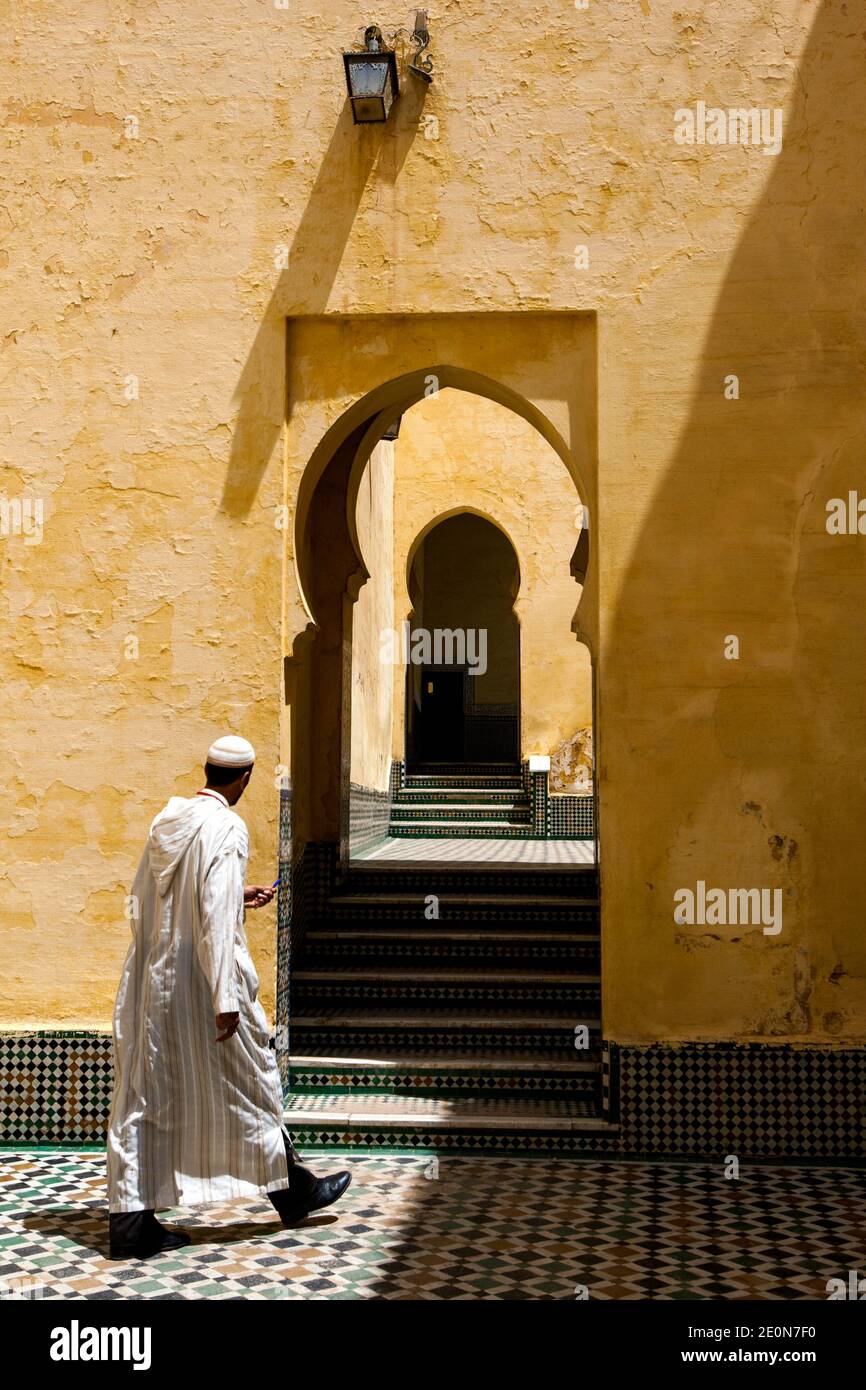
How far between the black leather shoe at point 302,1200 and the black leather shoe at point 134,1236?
375 millimetres

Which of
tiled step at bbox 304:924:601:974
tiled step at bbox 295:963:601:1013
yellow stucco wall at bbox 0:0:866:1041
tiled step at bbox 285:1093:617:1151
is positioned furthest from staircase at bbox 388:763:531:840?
yellow stucco wall at bbox 0:0:866:1041

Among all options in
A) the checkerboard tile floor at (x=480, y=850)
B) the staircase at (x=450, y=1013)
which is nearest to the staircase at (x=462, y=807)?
the checkerboard tile floor at (x=480, y=850)

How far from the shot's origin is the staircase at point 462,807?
1312 cm

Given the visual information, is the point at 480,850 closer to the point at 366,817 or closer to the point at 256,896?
the point at 366,817

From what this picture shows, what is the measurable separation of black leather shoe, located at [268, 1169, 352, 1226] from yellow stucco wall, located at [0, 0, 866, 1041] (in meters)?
1.25

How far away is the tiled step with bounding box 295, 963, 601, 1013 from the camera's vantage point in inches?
266

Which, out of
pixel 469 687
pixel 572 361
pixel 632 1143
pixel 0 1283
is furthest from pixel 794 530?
pixel 469 687

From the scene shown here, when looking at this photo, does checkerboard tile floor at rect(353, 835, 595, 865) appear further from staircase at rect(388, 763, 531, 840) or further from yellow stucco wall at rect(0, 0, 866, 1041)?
yellow stucco wall at rect(0, 0, 866, 1041)

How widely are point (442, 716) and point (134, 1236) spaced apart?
1706 cm

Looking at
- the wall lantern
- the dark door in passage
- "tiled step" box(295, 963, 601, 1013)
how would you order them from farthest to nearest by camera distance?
the dark door in passage
"tiled step" box(295, 963, 601, 1013)
the wall lantern

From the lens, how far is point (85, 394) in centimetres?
573

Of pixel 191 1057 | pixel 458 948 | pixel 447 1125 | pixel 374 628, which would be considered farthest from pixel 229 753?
pixel 374 628
